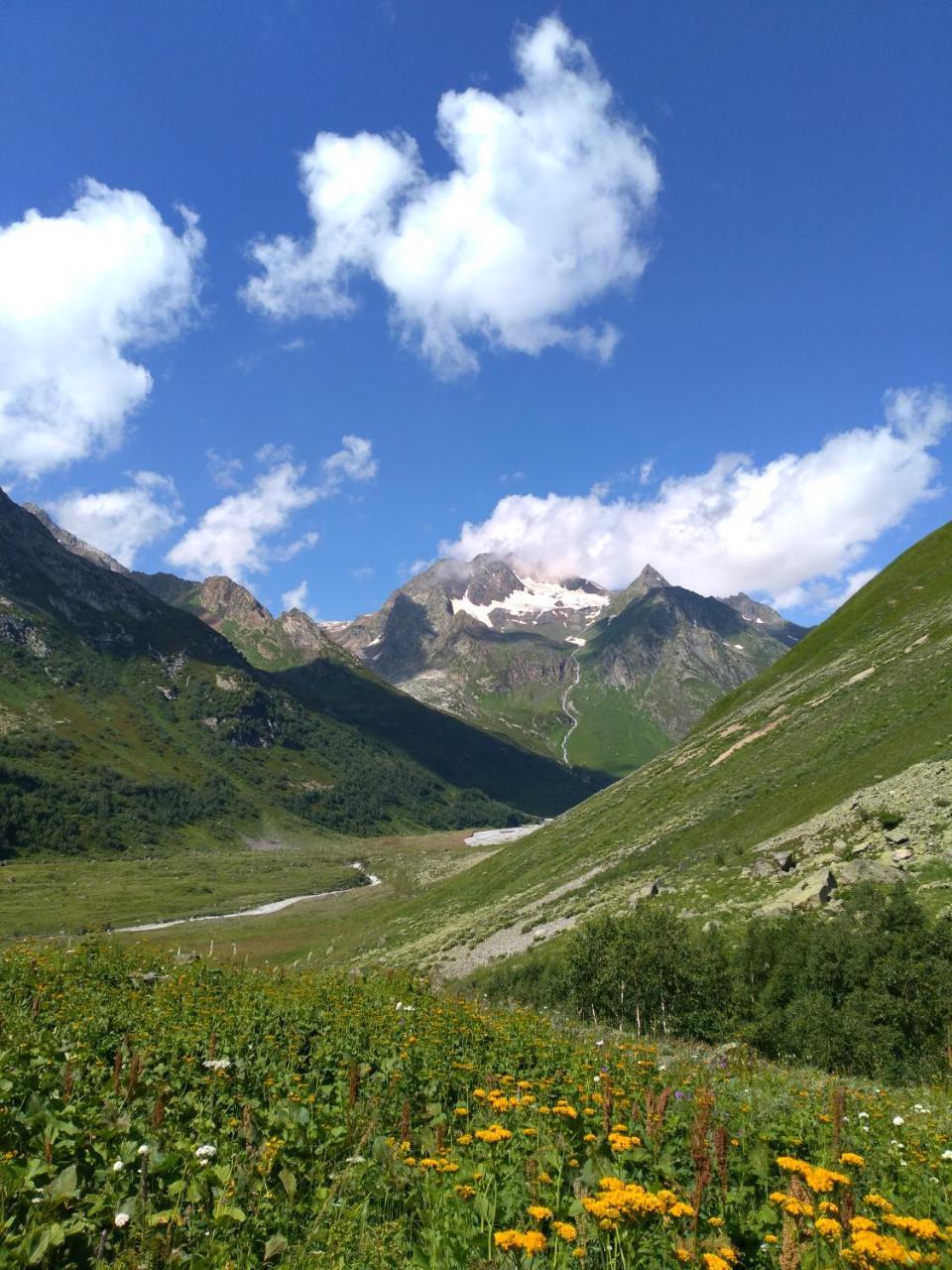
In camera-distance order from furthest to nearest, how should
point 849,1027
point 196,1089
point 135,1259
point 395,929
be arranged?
point 395,929 → point 849,1027 → point 196,1089 → point 135,1259

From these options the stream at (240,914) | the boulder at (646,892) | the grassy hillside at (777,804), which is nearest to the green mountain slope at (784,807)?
the grassy hillside at (777,804)

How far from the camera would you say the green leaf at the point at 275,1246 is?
559 centimetres

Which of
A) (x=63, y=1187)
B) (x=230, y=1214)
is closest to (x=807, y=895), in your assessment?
(x=230, y=1214)

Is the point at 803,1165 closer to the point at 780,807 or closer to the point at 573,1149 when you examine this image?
the point at 573,1149

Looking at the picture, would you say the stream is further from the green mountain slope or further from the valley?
the valley

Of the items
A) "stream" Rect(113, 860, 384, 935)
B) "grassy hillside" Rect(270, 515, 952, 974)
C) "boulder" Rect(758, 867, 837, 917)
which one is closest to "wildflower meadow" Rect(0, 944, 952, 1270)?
"boulder" Rect(758, 867, 837, 917)

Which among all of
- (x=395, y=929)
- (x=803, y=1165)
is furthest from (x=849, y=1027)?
(x=395, y=929)

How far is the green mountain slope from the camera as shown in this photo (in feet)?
144

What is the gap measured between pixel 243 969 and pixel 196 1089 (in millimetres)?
13685

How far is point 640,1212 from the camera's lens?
5.78m

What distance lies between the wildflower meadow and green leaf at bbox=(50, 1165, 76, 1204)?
15 millimetres

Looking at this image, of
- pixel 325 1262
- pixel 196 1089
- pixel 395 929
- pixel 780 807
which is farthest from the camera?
pixel 395 929

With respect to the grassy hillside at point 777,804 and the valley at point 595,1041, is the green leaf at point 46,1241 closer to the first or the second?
the valley at point 595,1041

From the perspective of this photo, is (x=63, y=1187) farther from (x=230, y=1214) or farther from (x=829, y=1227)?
(x=829, y=1227)
